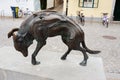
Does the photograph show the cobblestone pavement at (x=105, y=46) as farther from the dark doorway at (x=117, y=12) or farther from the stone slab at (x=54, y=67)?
the dark doorway at (x=117, y=12)

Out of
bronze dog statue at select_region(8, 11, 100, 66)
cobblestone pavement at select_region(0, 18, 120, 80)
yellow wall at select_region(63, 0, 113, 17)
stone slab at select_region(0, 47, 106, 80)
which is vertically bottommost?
cobblestone pavement at select_region(0, 18, 120, 80)

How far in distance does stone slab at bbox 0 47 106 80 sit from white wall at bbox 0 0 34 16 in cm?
672

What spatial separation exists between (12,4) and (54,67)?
25.1ft

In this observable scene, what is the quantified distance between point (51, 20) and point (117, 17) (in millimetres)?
6925

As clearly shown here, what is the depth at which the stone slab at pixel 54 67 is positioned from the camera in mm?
1858

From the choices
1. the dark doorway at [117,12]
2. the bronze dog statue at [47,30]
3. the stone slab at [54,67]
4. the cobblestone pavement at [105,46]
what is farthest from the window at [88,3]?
the bronze dog statue at [47,30]

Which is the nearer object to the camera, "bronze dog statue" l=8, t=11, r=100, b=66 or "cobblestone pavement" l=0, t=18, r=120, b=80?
"bronze dog statue" l=8, t=11, r=100, b=66

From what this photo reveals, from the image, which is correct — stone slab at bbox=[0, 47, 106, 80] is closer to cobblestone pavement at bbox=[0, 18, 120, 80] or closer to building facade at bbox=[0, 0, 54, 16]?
cobblestone pavement at bbox=[0, 18, 120, 80]

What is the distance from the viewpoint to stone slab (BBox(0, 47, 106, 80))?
186cm

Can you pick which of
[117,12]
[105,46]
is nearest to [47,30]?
[105,46]

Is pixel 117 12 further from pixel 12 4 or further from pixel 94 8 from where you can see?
pixel 12 4

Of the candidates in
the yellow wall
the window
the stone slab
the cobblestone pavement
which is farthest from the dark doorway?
the stone slab

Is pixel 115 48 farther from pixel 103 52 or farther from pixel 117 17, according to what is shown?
pixel 117 17

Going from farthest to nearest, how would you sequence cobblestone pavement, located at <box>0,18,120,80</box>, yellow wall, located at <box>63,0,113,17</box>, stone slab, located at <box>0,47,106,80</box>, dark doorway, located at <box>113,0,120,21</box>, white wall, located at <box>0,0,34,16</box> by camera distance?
white wall, located at <box>0,0,34,16</box>, dark doorway, located at <box>113,0,120,21</box>, yellow wall, located at <box>63,0,113,17</box>, cobblestone pavement, located at <box>0,18,120,80</box>, stone slab, located at <box>0,47,106,80</box>
